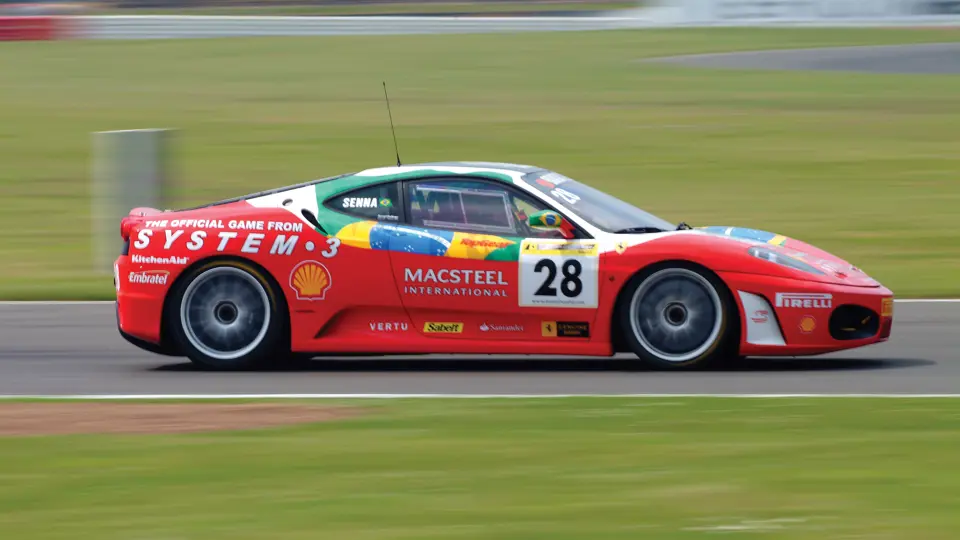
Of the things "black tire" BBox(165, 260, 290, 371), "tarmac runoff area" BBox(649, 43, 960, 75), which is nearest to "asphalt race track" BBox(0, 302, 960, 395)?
"black tire" BBox(165, 260, 290, 371)

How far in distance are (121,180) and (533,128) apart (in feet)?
32.8

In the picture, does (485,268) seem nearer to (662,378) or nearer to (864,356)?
(662,378)

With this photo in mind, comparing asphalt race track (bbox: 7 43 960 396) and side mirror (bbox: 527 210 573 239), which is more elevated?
side mirror (bbox: 527 210 573 239)

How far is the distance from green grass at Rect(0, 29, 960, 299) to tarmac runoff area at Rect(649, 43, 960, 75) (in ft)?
2.50

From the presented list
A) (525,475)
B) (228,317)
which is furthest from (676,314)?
(525,475)

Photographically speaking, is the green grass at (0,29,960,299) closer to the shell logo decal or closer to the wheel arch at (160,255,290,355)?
the wheel arch at (160,255,290,355)

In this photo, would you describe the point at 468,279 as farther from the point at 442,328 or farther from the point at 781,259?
the point at 781,259

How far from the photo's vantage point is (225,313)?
9.36 meters

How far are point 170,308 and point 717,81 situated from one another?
19.6 metres

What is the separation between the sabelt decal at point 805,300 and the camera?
8.73 metres

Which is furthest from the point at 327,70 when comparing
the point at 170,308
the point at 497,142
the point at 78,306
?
the point at 170,308

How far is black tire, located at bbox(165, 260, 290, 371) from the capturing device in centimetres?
927

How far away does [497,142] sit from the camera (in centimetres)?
2167

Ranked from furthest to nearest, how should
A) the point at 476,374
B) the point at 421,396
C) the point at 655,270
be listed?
the point at 476,374, the point at 655,270, the point at 421,396
